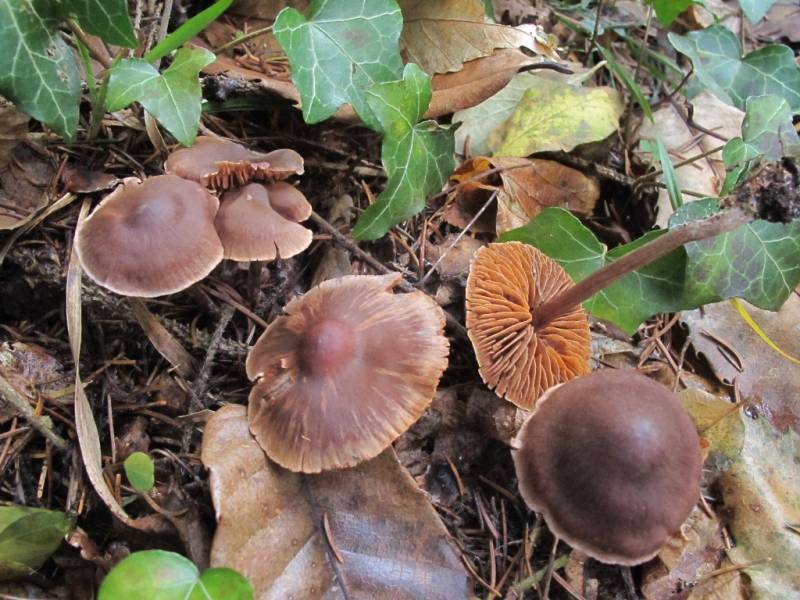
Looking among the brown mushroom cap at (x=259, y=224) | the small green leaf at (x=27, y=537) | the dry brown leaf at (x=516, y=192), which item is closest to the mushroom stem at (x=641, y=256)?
the dry brown leaf at (x=516, y=192)

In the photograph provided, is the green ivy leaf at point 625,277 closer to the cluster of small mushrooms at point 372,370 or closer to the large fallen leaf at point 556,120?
the cluster of small mushrooms at point 372,370

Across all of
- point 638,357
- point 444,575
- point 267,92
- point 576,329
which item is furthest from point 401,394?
point 267,92

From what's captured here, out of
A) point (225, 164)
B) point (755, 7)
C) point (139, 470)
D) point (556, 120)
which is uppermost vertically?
point (755, 7)

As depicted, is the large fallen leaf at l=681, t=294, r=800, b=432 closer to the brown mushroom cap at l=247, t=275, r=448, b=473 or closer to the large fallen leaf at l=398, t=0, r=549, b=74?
the brown mushroom cap at l=247, t=275, r=448, b=473

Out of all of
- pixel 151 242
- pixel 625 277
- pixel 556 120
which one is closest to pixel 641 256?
pixel 625 277

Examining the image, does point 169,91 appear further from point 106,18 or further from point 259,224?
point 259,224

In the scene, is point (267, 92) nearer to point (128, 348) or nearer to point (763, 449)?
point (128, 348)
